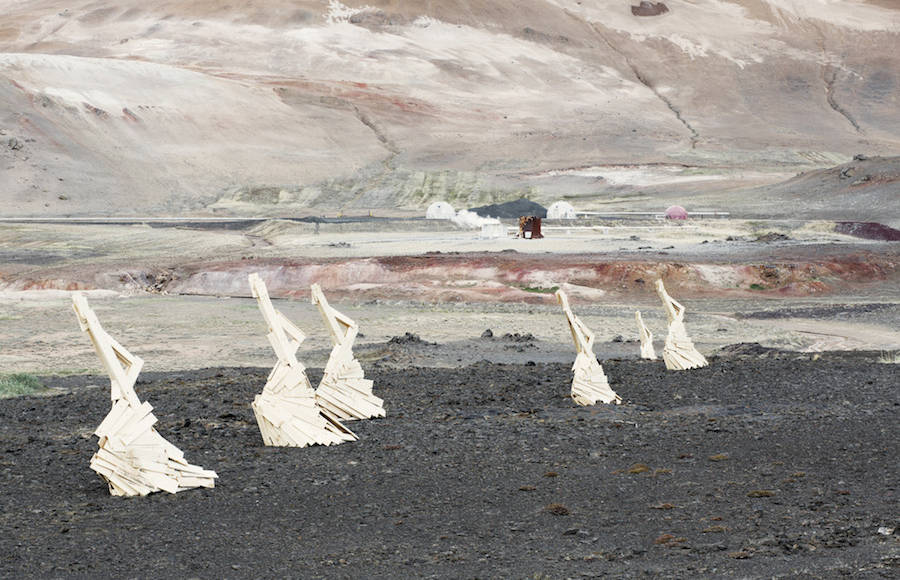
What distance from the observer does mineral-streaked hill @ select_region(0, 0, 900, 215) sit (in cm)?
7338

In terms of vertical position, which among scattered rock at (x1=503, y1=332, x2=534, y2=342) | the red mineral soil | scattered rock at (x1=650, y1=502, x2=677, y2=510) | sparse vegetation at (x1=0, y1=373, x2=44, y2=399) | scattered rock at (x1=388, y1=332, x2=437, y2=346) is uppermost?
scattered rock at (x1=650, y1=502, x2=677, y2=510)

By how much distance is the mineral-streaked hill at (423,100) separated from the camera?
73375 mm

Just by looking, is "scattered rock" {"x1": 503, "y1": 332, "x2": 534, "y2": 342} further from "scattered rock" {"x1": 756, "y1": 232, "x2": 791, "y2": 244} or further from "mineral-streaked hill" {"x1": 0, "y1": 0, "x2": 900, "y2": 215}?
"mineral-streaked hill" {"x1": 0, "y1": 0, "x2": 900, "y2": 215}

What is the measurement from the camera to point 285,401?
42.2ft

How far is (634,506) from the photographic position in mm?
10242

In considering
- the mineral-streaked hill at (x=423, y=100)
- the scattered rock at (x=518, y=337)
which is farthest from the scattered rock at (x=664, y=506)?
the mineral-streaked hill at (x=423, y=100)

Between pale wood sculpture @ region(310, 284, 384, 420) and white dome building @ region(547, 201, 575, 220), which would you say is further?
white dome building @ region(547, 201, 575, 220)

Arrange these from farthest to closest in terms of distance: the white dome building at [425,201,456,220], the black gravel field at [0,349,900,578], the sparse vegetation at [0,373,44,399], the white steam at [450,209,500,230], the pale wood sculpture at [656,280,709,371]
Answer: the white dome building at [425,201,456,220] → the white steam at [450,209,500,230] → the pale wood sculpture at [656,280,709,371] → the sparse vegetation at [0,373,44,399] → the black gravel field at [0,349,900,578]

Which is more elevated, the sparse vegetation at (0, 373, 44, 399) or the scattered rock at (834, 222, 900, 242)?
the sparse vegetation at (0, 373, 44, 399)

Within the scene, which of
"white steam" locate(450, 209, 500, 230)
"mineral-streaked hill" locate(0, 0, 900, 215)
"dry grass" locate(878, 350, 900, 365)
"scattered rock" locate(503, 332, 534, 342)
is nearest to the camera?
"dry grass" locate(878, 350, 900, 365)

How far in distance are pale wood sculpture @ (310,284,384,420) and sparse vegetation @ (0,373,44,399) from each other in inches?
220

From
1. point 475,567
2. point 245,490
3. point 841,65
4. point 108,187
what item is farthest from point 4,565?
point 841,65

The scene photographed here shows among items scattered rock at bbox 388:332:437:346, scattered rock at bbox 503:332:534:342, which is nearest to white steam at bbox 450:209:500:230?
scattered rock at bbox 503:332:534:342

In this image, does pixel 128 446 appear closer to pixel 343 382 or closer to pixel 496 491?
pixel 496 491
